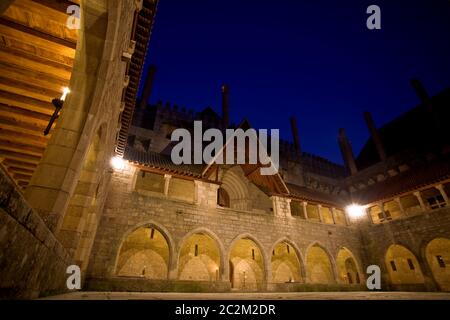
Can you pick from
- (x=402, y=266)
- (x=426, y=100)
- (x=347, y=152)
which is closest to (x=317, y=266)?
(x=402, y=266)

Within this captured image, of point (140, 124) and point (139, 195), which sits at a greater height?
point (140, 124)

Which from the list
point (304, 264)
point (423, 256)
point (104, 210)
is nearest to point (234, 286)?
point (304, 264)

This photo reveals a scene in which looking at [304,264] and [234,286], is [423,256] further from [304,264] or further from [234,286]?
[234,286]

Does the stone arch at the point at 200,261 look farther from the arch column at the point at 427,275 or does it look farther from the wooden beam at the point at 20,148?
the arch column at the point at 427,275

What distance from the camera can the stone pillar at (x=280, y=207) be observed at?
13.8 metres

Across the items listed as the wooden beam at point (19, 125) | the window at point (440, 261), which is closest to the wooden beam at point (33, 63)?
the wooden beam at point (19, 125)

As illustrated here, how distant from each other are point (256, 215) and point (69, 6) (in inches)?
468

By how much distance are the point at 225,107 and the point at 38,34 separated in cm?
2555

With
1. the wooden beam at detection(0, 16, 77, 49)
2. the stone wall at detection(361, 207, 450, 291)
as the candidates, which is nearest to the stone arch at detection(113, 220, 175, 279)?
the wooden beam at detection(0, 16, 77, 49)

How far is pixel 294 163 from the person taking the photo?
30328 millimetres

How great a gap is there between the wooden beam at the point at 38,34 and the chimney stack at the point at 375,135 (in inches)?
1273

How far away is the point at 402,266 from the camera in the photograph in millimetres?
14930

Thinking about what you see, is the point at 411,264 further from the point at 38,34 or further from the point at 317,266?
the point at 38,34

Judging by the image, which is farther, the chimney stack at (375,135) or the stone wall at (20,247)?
the chimney stack at (375,135)
